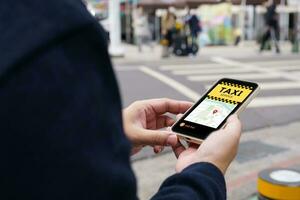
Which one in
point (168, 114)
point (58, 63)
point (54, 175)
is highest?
point (58, 63)

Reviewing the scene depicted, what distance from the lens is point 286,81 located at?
11.5m

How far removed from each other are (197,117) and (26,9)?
89 cm

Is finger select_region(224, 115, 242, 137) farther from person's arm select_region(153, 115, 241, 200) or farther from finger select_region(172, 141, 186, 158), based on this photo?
finger select_region(172, 141, 186, 158)

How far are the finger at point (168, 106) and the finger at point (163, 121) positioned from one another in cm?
3

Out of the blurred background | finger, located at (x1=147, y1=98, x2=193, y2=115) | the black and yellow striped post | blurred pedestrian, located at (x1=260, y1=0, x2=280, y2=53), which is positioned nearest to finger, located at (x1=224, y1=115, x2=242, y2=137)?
finger, located at (x1=147, y1=98, x2=193, y2=115)

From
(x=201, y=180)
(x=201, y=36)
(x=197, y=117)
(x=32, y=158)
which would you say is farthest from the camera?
(x=201, y=36)

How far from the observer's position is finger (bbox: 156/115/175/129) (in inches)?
66.9

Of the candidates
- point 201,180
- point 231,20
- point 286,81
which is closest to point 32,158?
point 201,180

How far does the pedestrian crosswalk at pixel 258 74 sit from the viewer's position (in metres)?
9.59

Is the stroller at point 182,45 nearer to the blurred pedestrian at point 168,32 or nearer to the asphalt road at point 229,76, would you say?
the blurred pedestrian at point 168,32

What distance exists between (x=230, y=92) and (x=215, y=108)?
102mm

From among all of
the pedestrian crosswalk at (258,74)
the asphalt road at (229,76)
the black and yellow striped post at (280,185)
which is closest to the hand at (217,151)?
the black and yellow striped post at (280,185)

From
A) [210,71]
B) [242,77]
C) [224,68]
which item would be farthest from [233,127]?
[224,68]

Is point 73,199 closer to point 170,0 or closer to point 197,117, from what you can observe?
point 197,117
